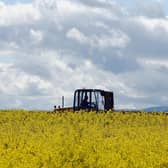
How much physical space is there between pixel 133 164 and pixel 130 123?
79.7ft

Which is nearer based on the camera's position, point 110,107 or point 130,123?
point 130,123

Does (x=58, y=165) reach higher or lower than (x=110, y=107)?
lower

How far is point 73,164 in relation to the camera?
11.7m

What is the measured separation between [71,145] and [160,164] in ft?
5.34

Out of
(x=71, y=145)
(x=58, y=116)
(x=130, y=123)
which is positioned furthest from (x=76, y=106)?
(x=71, y=145)

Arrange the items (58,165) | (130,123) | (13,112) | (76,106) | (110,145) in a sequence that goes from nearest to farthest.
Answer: (58,165) < (110,145) < (130,123) < (76,106) < (13,112)

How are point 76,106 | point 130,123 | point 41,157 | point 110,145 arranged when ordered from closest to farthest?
point 41,157, point 110,145, point 130,123, point 76,106

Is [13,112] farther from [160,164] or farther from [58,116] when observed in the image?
[160,164]

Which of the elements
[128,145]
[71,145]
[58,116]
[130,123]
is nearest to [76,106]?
[58,116]

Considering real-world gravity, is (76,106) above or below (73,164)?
above

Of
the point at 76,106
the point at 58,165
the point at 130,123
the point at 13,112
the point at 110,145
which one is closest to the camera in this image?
the point at 58,165

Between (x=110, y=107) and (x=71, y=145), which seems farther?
(x=110, y=107)

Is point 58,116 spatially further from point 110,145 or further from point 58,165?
point 58,165

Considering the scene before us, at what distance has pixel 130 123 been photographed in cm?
3644
